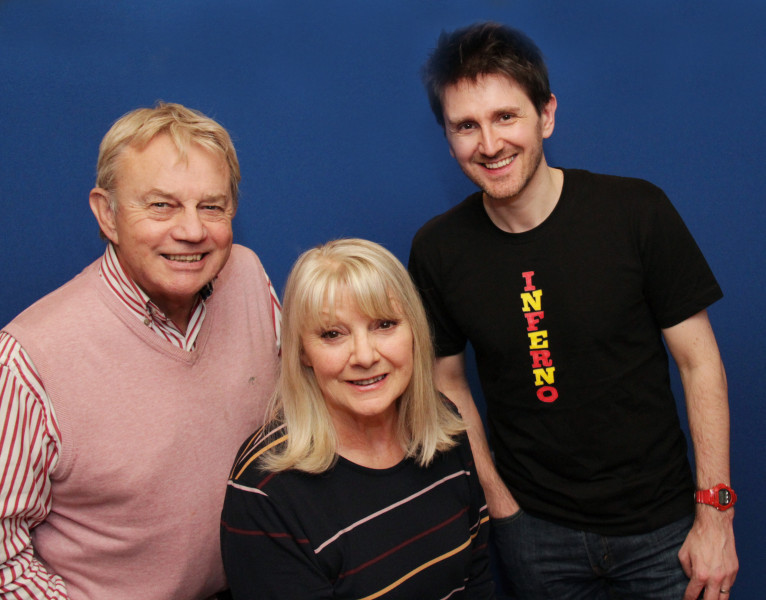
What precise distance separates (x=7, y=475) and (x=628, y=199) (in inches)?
58.3

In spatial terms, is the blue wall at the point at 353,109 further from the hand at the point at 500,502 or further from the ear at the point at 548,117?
the hand at the point at 500,502

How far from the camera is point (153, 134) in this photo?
5.07 feet

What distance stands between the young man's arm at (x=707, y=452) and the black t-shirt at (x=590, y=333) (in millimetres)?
57

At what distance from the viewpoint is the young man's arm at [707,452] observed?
173 cm

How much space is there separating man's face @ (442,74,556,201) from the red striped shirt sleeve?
3.55ft

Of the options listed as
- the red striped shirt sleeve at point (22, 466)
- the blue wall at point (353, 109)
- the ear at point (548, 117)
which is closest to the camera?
the red striped shirt sleeve at point (22, 466)

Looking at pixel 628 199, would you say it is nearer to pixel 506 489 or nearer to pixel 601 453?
pixel 601 453

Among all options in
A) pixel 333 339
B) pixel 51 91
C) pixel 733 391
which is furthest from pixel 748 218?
pixel 51 91

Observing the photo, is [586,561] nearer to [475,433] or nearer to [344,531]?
[475,433]

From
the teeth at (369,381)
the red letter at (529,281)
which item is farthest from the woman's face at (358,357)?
the red letter at (529,281)

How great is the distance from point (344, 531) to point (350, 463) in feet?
0.47

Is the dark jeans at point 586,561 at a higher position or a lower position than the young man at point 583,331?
lower

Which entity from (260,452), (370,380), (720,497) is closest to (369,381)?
(370,380)

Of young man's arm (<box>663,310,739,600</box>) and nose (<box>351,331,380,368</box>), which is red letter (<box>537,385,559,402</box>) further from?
nose (<box>351,331,380,368</box>)
